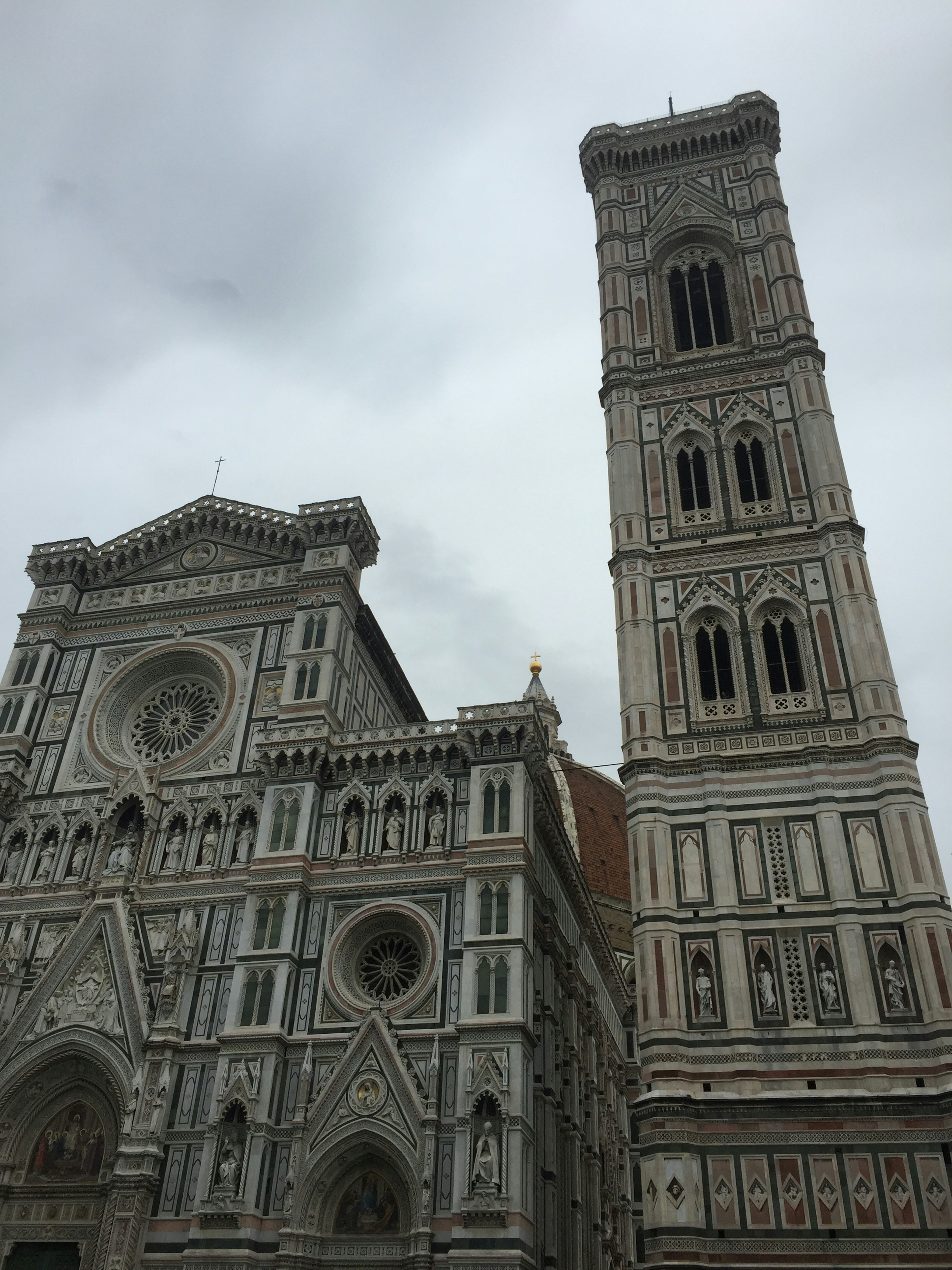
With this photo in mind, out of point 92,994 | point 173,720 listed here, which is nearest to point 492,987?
point 92,994

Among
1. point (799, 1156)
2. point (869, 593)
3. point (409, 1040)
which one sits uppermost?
point (869, 593)

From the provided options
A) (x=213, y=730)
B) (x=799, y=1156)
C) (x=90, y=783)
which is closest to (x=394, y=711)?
(x=213, y=730)

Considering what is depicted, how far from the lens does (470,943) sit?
24297 mm

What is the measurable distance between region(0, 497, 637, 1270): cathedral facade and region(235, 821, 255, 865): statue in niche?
0.08 metres

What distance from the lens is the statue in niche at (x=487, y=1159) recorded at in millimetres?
21406

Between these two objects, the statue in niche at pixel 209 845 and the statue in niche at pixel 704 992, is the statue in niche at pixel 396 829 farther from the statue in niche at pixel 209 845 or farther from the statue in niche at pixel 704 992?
the statue in niche at pixel 704 992

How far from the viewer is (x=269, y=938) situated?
25.5m

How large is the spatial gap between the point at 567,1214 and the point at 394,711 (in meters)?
15.1

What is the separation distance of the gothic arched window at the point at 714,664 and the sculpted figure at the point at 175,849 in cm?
1363

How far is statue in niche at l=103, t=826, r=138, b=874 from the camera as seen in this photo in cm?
2786

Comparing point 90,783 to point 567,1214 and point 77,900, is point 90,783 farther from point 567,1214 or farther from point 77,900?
point 567,1214

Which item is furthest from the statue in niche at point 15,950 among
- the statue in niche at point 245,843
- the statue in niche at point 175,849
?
the statue in niche at point 245,843

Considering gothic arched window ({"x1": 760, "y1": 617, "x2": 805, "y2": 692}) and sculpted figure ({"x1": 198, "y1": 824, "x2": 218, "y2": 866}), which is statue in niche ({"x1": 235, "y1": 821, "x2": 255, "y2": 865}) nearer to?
sculpted figure ({"x1": 198, "y1": 824, "x2": 218, "y2": 866})

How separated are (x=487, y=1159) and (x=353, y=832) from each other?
8.28 m
